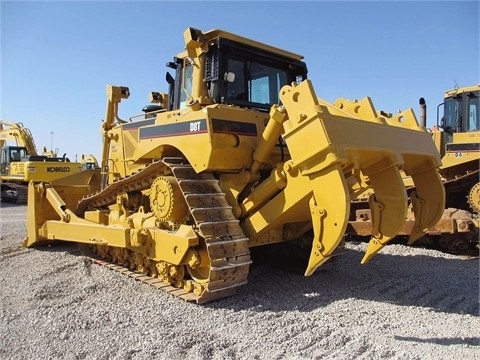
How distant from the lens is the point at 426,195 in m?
4.88

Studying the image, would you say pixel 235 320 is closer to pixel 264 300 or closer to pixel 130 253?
pixel 264 300

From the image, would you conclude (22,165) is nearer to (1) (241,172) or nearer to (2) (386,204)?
(1) (241,172)

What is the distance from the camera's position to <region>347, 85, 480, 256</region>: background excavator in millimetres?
7742

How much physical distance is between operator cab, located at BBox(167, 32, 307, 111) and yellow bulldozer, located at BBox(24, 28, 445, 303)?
0.5 inches

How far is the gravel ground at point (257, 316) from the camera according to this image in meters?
3.58

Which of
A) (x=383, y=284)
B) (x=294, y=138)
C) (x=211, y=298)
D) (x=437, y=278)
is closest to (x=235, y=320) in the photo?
(x=211, y=298)

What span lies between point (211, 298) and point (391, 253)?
376cm

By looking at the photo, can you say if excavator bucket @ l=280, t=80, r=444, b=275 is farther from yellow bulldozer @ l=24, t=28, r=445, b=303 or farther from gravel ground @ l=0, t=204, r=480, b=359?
gravel ground @ l=0, t=204, r=480, b=359

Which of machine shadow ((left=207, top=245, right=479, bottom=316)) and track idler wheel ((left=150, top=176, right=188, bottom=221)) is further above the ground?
track idler wheel ((left=150, top=176, right=188, bottom=221))

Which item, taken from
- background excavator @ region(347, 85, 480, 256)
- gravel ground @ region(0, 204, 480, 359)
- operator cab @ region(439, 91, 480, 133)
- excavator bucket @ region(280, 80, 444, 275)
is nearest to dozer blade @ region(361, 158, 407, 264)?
excavator bucket @ region(280, 80, 444, 275)

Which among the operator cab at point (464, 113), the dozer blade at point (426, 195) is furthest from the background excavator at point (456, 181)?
the dozer blade at point (426, 195)

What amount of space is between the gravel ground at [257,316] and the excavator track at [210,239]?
0.15 m

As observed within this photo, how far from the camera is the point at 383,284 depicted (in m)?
5.44

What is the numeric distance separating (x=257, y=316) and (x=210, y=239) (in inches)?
33.3
